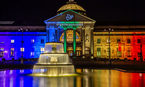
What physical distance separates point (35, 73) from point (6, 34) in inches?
2529

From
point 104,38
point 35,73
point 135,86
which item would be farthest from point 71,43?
point 135,86

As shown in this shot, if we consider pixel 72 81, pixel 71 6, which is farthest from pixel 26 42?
pixel 72 81

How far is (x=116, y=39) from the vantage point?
303 feet

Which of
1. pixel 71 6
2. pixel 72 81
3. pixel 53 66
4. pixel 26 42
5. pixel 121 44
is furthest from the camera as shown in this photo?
pixel 71 6

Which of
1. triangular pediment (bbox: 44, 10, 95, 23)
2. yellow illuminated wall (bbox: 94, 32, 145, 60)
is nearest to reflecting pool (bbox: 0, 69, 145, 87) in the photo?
triangular pediment (bbox: 44, 10, 95, 23)

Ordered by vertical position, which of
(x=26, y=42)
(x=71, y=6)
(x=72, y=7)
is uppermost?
(x=71, y=6)

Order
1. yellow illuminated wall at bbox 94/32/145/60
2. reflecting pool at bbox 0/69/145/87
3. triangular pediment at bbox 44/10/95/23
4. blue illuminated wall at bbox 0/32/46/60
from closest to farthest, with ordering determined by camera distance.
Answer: reflecting pool at bbox 0/69/145/87
triangular pediment at bbox 44/10/95/23
yellow illuminated wall at bbox 94/32/145/60
blue illuminated wall at bbox 0/32/46/60

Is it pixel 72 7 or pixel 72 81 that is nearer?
pixel 72 81

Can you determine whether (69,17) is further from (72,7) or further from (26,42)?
(72,7)

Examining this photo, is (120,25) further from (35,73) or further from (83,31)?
(35,73)

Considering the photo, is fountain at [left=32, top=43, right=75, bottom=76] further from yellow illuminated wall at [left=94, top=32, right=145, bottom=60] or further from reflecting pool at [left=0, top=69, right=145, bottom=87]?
yellow illuminated wall at [left=94, top=32, right=145, bottom=60]

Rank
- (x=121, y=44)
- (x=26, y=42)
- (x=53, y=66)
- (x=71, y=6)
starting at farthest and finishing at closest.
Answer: (x=71, y=6) → (x=121, y=44) → (x=26, y=42) → (x=53, y=66)

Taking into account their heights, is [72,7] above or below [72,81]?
above

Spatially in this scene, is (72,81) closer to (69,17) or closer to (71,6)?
(69,17)
